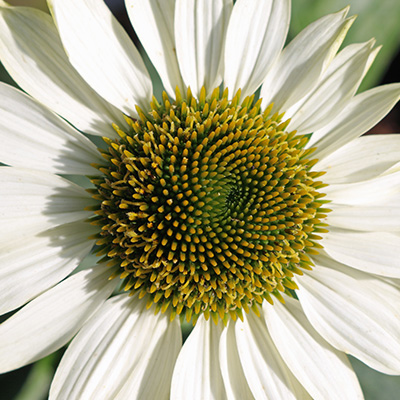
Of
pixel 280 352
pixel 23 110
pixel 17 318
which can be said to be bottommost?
pixel 17 318

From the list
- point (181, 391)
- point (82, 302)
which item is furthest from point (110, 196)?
point (181, 391)

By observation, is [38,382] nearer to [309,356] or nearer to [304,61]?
[309,356]

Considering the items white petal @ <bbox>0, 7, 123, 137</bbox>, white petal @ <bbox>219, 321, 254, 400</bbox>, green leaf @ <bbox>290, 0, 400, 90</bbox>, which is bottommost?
white petal @ <bbox>219, 321, 254, 400</bbox>

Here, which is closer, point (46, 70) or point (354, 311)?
point (46, 70)

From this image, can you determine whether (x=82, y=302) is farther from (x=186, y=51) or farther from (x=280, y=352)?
(x=186, y=51)

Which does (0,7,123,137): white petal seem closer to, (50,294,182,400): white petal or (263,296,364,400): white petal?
(50,294,182,400): white petal

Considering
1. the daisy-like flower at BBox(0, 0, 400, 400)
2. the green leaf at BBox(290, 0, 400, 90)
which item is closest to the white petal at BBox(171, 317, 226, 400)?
the daisy-like flower at BBox(0, 0, 400, 400)

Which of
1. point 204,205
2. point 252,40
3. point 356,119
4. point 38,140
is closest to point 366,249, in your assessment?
point 356,119
